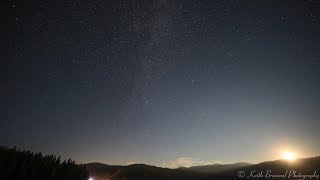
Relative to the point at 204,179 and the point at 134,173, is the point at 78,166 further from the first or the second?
the point at 134,173

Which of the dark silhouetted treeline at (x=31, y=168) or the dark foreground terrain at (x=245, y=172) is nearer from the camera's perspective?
the dark silhouetted treeline at (x=31, y=168)

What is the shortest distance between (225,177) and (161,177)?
59.8ft

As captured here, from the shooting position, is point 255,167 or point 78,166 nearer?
point 78,166

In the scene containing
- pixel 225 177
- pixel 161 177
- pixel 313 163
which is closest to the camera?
pixel 313 163

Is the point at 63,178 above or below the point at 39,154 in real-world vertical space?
below

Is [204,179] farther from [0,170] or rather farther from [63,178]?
[0,170]

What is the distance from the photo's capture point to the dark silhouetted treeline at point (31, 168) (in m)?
20.7

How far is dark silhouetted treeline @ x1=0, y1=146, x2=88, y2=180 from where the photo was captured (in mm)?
20656

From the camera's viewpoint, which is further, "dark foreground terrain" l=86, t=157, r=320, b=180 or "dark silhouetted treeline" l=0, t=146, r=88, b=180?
"dark foreground terrain" l=86, t=157, r=320, b=180

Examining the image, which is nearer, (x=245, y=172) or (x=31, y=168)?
(x=31, y=168)

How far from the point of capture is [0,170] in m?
19.9

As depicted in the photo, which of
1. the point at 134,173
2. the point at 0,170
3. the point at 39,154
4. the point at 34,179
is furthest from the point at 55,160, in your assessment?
the point at 134,173

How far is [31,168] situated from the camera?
22141 mm

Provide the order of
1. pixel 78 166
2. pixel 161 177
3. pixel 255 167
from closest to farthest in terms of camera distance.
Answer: pixel 78 166
pixel 255 167
pixel 161 177
